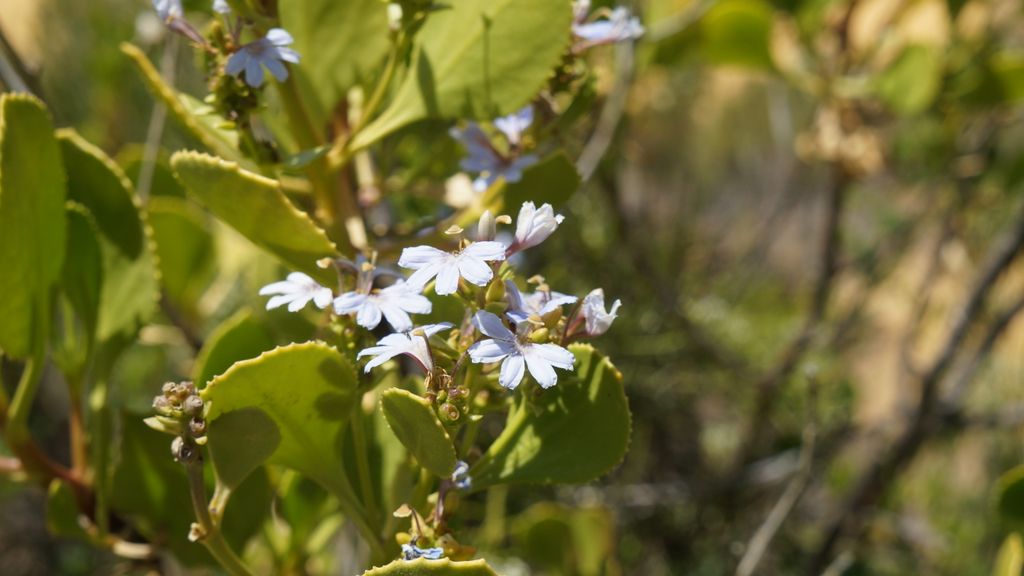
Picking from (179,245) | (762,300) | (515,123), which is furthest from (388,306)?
(762,300)

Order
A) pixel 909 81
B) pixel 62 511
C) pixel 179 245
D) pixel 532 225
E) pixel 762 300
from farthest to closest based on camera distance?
pixel 762 300 < pixel 909 81 < pixel 179 245 < pixel 62 511 < pixel 532 225

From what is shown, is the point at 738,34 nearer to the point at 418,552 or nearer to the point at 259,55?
the point at 259,55

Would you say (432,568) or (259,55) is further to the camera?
(259,55)

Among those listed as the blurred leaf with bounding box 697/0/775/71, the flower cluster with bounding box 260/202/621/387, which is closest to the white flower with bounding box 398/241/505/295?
the flower cluster with bounding box 260/202/621/387

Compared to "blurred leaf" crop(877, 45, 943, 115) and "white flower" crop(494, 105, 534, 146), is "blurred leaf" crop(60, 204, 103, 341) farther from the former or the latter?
"blurred leaf" crop(877, 45, 943, 115)

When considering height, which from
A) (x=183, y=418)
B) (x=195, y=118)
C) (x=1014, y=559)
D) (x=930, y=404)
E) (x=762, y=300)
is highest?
(x=195, y=118)

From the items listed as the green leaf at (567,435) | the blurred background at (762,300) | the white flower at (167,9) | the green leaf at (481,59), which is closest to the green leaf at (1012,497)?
the blurred background at (762,300)
